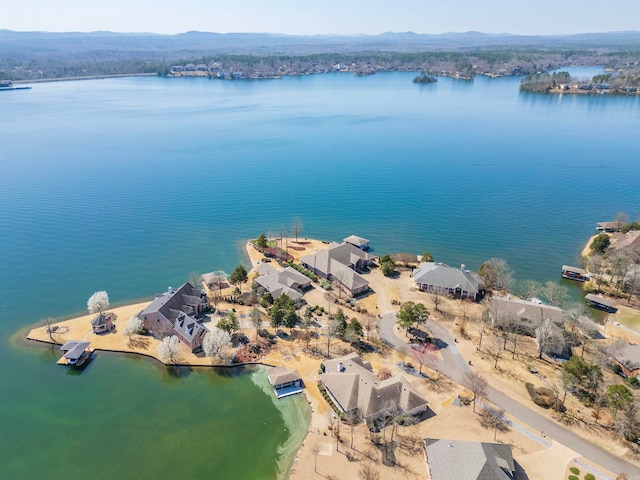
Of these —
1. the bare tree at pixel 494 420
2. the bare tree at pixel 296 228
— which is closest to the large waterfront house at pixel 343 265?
the bare tree at pixel 296 228

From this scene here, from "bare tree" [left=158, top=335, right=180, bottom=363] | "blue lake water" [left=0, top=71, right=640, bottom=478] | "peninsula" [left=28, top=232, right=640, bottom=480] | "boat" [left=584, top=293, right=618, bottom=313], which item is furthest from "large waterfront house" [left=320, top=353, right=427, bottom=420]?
"boat" [left=584, top=293, right=618, bottom=313]

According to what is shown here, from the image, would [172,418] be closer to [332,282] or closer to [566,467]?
[332,282]

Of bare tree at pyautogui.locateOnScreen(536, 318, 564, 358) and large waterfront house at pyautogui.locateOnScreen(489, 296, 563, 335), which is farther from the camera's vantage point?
large waterfront house at pyautogui.locateOnScreen(489, 296, 563, 335)

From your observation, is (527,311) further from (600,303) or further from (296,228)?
(296,228)

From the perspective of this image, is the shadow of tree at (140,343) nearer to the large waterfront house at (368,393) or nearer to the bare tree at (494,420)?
the large waterfront house at (368,393)

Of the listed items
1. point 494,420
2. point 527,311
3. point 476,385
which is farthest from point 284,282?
point 527,311

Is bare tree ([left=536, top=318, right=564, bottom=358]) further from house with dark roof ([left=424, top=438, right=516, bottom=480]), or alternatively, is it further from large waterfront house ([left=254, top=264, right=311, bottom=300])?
large waterfront house ([left=254, top=264, right=311, bottom=300])
